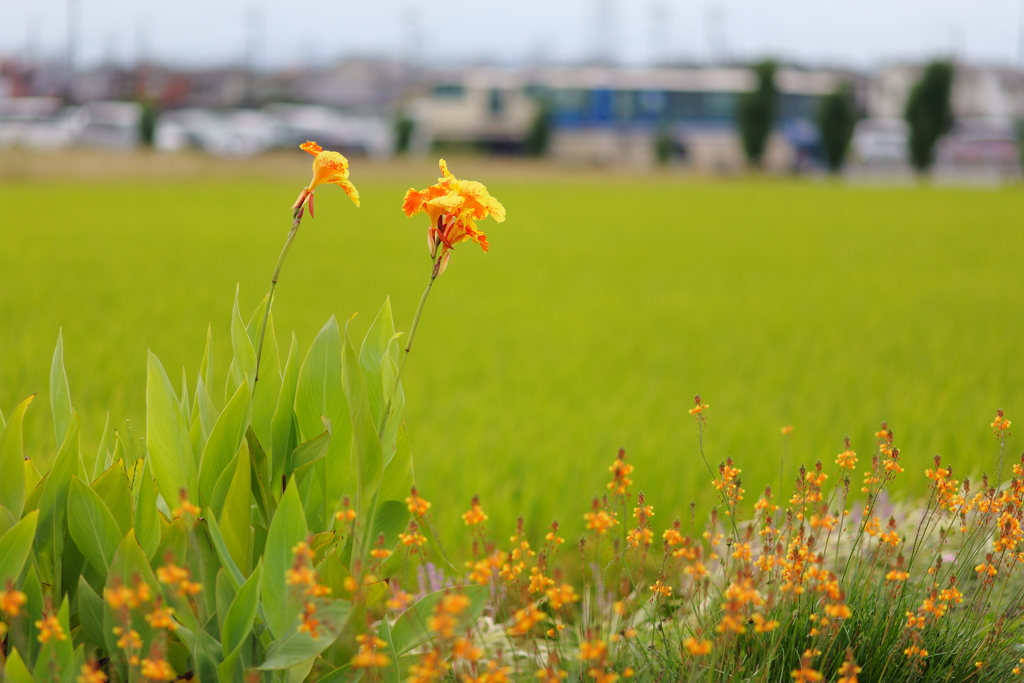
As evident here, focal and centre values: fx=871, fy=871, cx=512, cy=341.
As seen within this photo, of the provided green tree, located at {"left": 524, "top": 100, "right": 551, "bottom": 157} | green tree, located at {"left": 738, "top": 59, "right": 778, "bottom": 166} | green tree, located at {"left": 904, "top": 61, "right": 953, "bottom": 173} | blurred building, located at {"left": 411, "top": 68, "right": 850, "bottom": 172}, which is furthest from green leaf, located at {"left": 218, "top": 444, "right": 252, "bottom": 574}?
blurred building, located at {"left": 411, "top": 68, "right": 850, "bottom": 172}

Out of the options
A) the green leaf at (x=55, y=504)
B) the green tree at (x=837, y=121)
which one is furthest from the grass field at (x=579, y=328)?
the green tree at (x=837, y=121)

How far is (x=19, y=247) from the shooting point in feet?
27.6

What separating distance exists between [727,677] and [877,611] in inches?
13.1

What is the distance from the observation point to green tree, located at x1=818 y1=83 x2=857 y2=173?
1398 inches

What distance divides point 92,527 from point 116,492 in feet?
0.29

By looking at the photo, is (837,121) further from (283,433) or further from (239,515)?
(239,515)

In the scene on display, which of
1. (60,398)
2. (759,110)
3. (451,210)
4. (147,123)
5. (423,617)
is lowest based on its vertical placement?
(147,123)

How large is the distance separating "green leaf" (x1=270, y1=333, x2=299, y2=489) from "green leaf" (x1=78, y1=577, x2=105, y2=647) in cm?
31

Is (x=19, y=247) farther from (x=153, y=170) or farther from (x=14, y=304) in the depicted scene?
(x=153, y=170)

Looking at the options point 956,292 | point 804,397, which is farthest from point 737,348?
point 956,292

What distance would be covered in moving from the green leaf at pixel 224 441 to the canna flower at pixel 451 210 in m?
0.38

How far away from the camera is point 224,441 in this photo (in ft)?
4.62

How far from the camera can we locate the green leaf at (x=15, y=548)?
1226 millimetres

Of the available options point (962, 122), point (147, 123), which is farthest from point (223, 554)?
point (962, 122)
